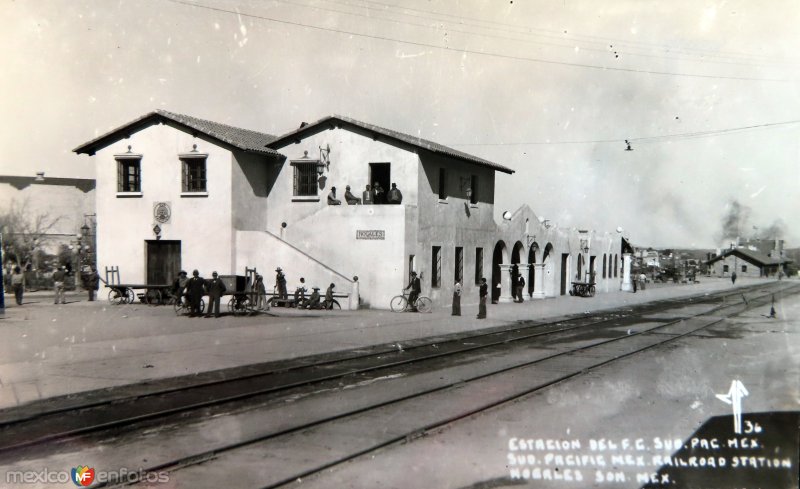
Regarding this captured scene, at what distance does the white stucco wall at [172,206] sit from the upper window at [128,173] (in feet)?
0.84

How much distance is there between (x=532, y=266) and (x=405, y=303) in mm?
13959

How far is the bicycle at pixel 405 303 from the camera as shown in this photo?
24922mm

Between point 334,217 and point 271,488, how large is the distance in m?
21.2

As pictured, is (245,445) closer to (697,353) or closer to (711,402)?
(711,402)

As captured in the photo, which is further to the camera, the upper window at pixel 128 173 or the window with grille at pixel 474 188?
the window with grille at pixel 474 188

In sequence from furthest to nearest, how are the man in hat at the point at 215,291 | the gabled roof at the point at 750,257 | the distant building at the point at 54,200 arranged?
the gabled roof at the point at 750,257 → the distant building at the point at 54,200 → the man in hat at the point at 215,291

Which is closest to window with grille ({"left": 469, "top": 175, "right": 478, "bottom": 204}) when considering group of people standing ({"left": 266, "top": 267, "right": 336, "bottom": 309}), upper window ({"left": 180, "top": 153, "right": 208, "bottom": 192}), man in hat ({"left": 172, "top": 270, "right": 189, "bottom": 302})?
group of people standing ({"left": 266, "top": 267, "right": 336, "bottom": 309})

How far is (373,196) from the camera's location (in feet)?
87.1

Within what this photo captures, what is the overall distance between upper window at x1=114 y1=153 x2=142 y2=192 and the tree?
14393 millimetres

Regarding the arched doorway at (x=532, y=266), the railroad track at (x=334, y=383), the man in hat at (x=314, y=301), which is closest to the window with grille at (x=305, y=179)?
the man in hat at (x=314, y=301)

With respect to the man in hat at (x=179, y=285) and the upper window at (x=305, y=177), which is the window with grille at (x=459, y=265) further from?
the man in hat at (x=179, y=285)

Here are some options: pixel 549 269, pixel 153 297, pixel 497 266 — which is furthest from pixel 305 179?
pixel 549 269

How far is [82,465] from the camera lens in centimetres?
629

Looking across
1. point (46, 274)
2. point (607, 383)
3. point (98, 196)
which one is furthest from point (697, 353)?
point (46, 274)
